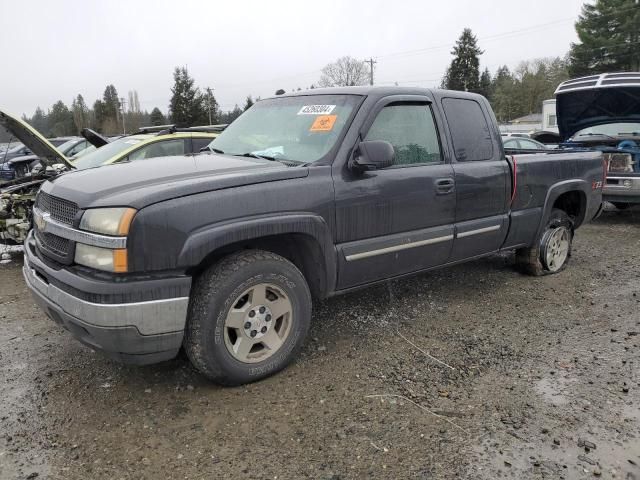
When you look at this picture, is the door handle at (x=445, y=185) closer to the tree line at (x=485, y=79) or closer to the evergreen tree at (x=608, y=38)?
the tree line at (x=485, y=79)

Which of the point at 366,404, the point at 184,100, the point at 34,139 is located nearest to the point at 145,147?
the point at 34,139

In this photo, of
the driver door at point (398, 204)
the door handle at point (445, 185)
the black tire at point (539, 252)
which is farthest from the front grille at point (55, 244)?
the black tire at point (539, 252)

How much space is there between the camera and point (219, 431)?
2.84m

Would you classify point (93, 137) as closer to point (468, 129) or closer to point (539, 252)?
point (468, 129)

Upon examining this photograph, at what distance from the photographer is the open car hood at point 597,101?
8.41m

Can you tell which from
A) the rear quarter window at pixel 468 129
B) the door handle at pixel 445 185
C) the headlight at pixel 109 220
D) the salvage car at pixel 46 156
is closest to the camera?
the headlight at pixel 109 220

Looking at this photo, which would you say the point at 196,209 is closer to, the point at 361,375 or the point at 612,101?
the point at 361,375

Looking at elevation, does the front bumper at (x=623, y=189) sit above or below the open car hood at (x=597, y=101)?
below

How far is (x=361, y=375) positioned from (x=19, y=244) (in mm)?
4942

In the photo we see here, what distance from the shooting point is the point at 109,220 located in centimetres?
276

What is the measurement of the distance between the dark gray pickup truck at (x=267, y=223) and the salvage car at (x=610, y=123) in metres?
4.67

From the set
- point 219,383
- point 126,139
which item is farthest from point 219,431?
point 126,139

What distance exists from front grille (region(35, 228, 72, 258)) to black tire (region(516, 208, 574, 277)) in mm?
4529

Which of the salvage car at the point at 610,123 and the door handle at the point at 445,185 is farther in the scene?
the salvage car at the point at 610,123
